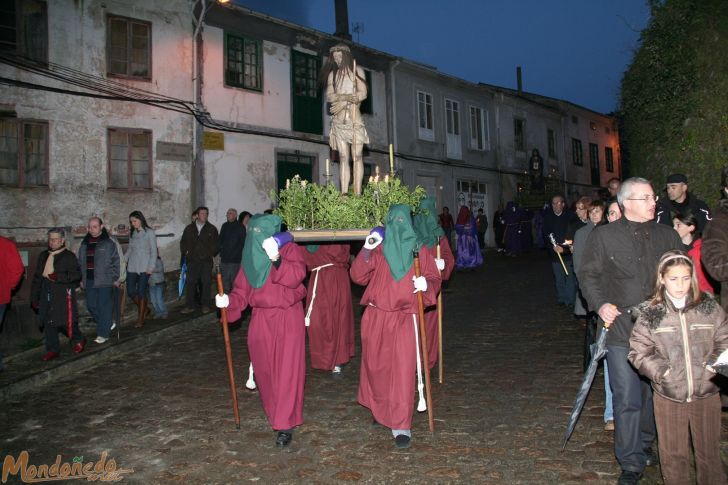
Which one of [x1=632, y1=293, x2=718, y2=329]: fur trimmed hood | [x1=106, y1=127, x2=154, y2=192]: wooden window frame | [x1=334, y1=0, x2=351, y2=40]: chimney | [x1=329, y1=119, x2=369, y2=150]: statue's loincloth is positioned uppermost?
[x1=334, y1=0, x2=351, y2=40]: chimney

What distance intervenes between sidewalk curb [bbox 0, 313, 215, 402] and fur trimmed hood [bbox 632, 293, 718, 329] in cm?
722

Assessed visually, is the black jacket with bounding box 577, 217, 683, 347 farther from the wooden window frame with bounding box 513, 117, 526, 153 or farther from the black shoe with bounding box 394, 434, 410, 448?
the wooden window frame with bounding box 513, 117, 526, 153

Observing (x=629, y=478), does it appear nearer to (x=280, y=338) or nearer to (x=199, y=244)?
(x=280, y=338)

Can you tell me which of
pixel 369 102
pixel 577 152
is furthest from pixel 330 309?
pixel 577 152

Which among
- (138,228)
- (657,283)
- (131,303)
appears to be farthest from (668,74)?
(131,303)

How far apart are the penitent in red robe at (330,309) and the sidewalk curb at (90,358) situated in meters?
3.55

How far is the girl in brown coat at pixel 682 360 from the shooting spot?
12.8ft

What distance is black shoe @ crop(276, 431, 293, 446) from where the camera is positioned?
544 cm

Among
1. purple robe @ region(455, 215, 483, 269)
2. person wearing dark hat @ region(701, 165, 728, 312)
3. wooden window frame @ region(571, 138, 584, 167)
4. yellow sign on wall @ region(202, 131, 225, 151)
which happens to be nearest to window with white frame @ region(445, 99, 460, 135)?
purple robe @ region(455, 215, 483, 269)

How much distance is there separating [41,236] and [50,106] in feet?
10.5

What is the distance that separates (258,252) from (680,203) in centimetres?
468

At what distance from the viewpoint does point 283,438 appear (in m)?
5.47

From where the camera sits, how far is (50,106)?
49.1 feet

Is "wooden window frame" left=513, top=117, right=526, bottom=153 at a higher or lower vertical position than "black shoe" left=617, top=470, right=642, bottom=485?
higher
